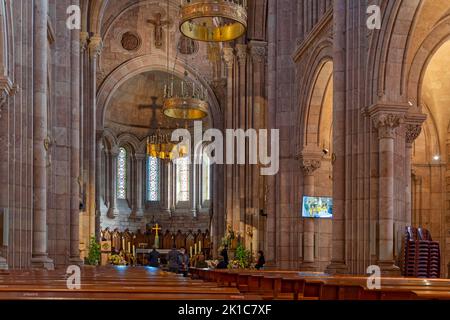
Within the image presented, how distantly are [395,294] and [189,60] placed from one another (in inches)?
1493

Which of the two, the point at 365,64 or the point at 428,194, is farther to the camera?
the point at 428,194

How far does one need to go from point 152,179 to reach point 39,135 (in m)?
32.0

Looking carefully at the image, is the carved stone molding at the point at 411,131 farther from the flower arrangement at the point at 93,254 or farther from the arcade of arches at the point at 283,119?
the flower arrangement at the point at 93,254

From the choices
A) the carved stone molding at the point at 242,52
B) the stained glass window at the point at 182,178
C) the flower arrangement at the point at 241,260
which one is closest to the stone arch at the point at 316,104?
the flower arrangement at the point at 241,260

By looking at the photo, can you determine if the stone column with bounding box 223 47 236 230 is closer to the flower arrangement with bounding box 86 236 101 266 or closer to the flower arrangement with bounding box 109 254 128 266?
the flower arrangement with bounding box 109 254 128 266

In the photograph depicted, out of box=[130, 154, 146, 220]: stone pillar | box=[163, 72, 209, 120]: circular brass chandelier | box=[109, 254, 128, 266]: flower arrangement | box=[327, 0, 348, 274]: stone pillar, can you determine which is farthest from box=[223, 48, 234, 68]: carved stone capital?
box=[327, 0, 348, 274]: stone pillar

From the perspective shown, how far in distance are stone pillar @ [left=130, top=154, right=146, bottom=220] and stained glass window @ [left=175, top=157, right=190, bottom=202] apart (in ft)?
8.12

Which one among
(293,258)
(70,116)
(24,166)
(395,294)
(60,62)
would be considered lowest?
(293,258)

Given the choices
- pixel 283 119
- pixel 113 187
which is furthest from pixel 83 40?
pixel 113 187

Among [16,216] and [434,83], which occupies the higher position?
[434,83]

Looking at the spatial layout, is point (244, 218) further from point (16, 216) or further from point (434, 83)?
point (16, 216)

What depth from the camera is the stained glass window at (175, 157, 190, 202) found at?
47312 millimetres
